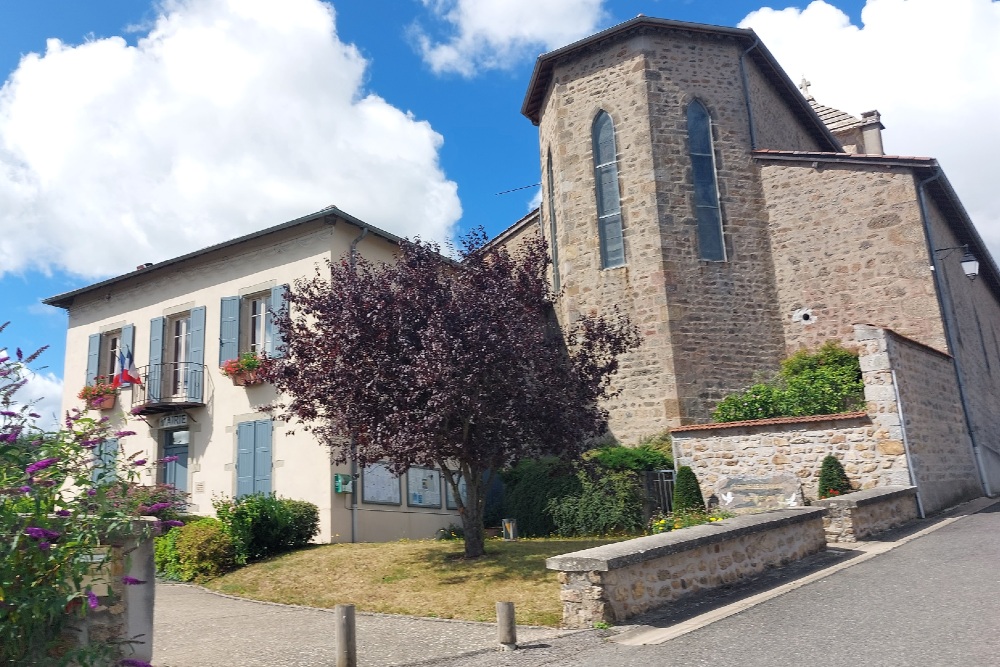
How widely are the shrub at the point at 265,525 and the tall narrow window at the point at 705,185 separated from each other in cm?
991

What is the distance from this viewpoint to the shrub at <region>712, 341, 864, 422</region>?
570 inches

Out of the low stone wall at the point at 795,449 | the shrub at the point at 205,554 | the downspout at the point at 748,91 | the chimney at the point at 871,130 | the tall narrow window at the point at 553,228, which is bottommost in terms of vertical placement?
the shrub at the point at 205,554

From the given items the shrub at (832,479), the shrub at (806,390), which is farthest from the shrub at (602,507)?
the shrub at (832,479)

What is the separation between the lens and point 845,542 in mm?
10914

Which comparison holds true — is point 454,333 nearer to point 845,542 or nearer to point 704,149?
point 845,542

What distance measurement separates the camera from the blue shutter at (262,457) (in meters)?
15.7

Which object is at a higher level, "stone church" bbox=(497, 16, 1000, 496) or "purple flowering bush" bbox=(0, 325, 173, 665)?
"stone church" bbox=(497, 16, 1000, 496)

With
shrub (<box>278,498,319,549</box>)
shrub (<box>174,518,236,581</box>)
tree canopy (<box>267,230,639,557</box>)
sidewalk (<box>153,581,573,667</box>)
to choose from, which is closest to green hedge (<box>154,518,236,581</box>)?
shrub (<box>174,518,236,581</box>)

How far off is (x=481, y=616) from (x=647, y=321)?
32.9 feet

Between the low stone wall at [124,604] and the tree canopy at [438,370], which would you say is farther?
the tree canopy at [438,370]

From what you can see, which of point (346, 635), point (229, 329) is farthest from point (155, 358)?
point (346, 635)

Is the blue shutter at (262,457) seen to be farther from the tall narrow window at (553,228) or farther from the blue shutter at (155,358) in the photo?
the tall narrow window at (553,228)

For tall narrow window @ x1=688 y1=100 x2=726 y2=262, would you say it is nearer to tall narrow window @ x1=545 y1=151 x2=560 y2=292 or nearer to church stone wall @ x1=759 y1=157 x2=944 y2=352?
A: church stone wall @ x1=759 y1=157 x2=944 y2=352

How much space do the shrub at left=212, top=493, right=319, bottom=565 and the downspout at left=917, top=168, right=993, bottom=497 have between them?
1223 cm
